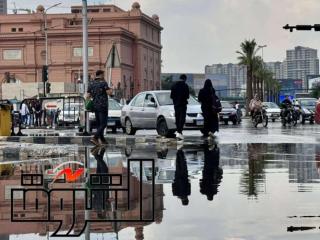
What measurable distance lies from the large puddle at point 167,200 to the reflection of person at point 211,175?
0.02 meters

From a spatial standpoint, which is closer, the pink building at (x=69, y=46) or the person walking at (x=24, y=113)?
the person walking at (x=24, y=113)

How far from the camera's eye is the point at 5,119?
21812 millimetres

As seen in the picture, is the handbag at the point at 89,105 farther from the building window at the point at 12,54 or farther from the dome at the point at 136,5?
the dome at the point at 136,5

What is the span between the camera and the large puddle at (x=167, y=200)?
286 inches

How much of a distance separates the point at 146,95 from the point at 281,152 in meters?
10.2

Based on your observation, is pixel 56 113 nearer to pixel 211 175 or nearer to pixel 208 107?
pixel 208 107

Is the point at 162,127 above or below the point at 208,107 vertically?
below

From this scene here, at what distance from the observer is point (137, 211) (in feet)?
28.0

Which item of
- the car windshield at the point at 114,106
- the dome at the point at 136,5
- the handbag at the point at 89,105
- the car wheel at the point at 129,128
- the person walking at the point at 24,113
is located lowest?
the car wheel at the point at 129,128

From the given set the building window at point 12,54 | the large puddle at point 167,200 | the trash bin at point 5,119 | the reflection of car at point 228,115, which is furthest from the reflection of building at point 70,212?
the building window at point 12,54

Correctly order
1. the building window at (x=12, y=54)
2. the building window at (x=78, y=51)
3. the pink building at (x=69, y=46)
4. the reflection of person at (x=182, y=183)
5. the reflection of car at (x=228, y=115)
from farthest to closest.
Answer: the building window at (x=12, y=54), the building window at (x=78, y=51), the pink building at (x=69, y=46), the reflection of car at (x=228, y=115), the reflection of person at (x=182, y=183)

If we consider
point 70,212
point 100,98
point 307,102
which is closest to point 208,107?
point 100,98

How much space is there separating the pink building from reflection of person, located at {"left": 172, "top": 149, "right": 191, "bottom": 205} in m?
91.8

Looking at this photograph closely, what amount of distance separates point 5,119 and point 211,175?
35.9 feet
